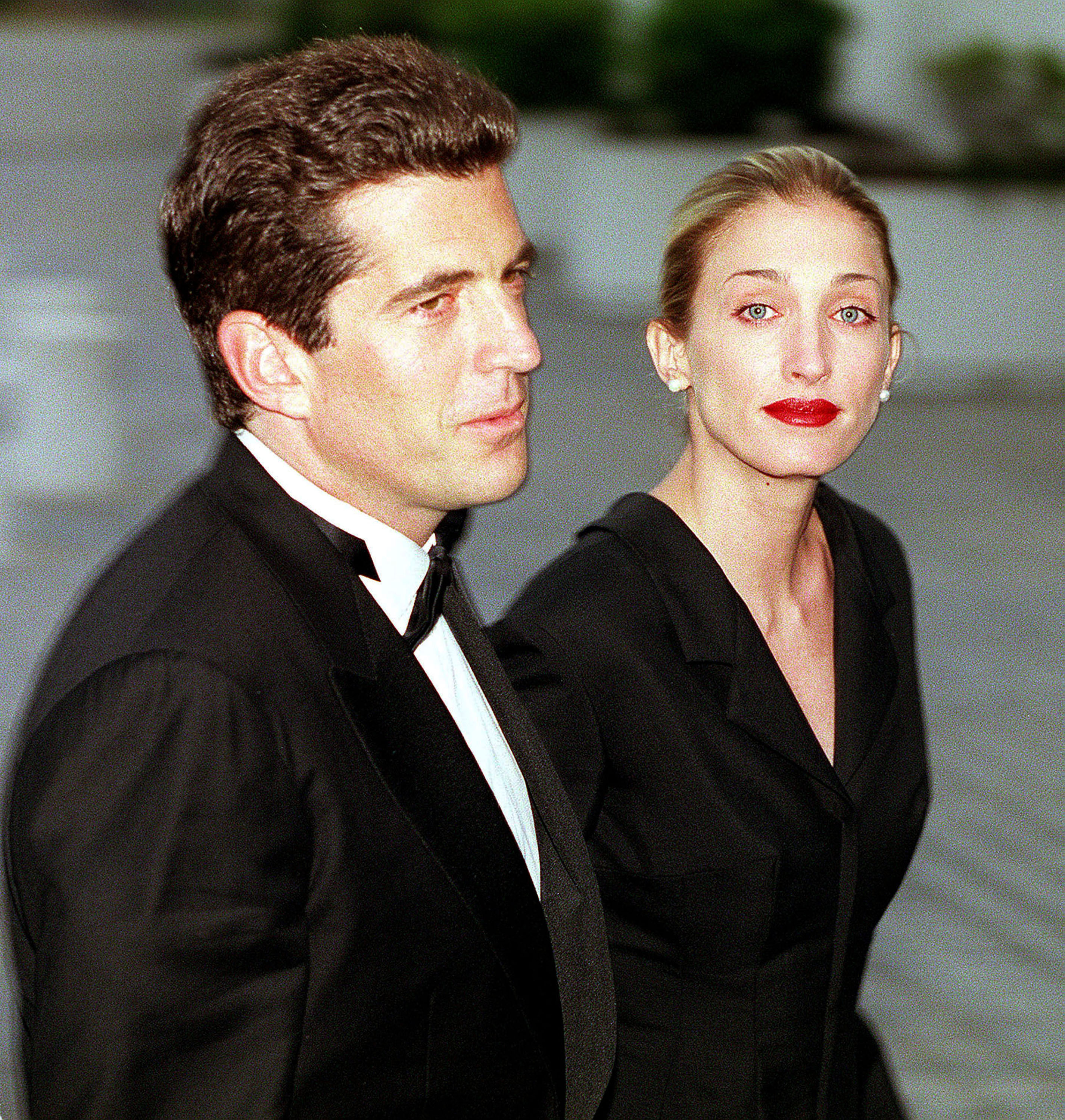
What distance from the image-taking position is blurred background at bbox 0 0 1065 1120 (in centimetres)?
536

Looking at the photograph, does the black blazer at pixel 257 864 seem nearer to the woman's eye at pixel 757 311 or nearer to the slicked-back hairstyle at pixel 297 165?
the slicked-back hairstyle at pixel 297 165

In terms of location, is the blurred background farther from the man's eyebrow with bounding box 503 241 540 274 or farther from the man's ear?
the man's ear

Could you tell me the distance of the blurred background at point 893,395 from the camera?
536 centimetres

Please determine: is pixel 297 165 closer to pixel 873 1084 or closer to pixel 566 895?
pixel 566 895

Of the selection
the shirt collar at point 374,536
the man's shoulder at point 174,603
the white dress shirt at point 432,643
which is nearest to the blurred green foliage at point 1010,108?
the white dress shirt at point 432,643

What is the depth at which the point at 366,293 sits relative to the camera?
1.90 metres

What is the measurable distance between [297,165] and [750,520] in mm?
1136

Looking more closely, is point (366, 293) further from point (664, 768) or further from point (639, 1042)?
point (639, 1042)

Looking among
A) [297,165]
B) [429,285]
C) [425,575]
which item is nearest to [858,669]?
[425,575]

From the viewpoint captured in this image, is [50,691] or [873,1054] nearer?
[50,691]

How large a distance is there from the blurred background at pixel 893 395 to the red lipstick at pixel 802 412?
0.78m

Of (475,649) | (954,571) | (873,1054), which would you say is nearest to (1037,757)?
(954,571)

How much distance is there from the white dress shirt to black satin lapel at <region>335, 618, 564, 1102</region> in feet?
0.23

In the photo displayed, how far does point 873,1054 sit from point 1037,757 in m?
4.00
